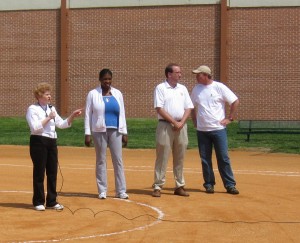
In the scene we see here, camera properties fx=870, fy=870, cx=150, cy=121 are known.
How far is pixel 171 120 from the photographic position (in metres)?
14.1

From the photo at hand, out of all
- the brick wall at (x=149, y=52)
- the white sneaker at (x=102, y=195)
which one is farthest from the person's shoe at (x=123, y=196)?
the brick wall at (x=149, y=52)

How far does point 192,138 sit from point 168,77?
1627cm

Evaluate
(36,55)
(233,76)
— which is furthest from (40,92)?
(36,55)

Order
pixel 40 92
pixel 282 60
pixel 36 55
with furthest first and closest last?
pixel 36 55, pixel 282 60, pixel 40 92

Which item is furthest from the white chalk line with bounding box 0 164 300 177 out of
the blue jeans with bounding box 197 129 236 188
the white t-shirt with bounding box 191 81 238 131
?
the white t-shirt with bounding box 191 81 238 131

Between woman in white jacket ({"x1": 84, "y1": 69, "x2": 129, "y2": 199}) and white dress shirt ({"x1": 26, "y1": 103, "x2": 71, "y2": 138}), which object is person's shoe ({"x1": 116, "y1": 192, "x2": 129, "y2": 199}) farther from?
white dress shirt ({"x1": 26, "y1": 103, "x2": 71, "y2": 138})

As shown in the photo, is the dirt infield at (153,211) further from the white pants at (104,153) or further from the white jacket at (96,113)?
the white jacket at (96,113)

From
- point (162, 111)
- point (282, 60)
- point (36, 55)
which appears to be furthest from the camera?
point (36, 55)

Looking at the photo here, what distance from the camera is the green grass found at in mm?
27319

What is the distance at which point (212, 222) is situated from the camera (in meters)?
11.6

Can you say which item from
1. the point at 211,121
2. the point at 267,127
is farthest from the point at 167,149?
the point at 267,127

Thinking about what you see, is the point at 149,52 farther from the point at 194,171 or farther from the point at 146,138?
the point at 194,171

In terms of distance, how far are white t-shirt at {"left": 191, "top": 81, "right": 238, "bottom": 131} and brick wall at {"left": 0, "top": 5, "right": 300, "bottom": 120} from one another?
23.4 metres

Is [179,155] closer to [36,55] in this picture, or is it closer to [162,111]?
[162,111]
